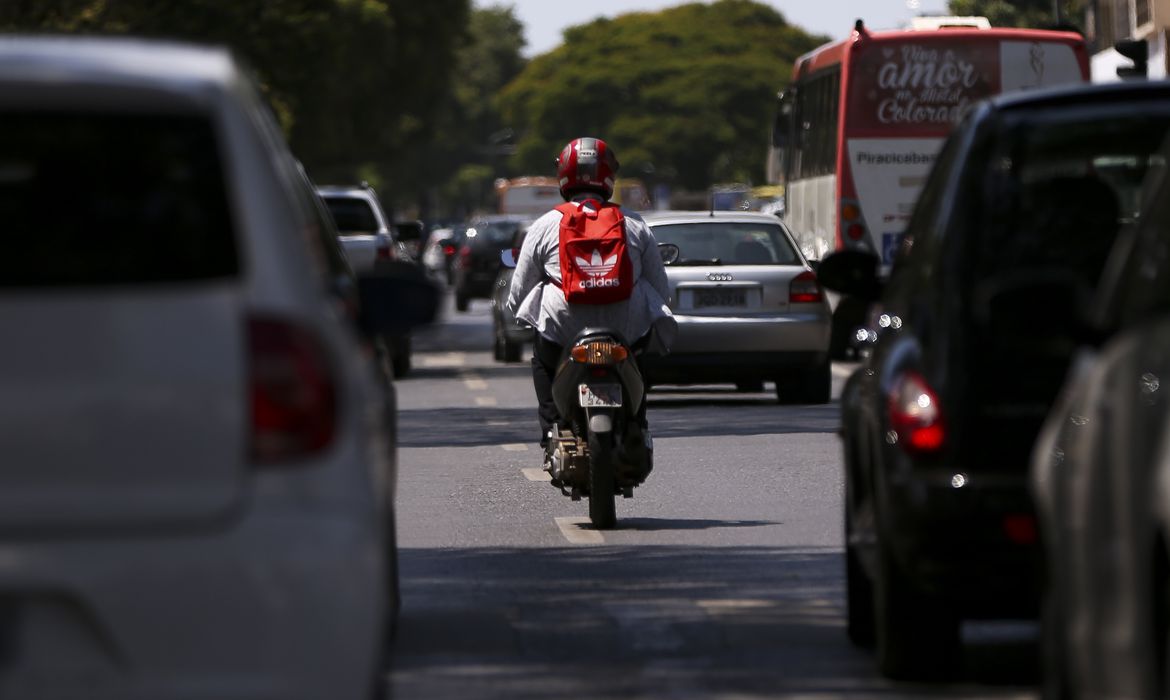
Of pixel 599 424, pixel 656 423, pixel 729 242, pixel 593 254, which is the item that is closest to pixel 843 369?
pixel 729 242

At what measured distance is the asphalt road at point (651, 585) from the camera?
7.80 metres

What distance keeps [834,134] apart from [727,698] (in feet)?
69.7

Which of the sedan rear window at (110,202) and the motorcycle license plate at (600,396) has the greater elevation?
the sedan rear window at (110,202)

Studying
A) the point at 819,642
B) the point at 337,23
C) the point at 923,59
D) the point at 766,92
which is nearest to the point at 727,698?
the point at 819,642

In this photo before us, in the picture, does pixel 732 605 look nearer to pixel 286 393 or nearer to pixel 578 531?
pixel 578 531

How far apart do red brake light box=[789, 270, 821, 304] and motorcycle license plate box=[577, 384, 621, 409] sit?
31.3 ft

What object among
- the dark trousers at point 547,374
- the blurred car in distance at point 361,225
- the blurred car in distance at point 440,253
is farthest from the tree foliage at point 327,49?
the dark trousers at point 547,374

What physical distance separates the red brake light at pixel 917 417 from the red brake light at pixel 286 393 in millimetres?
2157

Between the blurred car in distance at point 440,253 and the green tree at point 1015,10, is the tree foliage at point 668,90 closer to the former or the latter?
the blurred car in distance at point 440,253

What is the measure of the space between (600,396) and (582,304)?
48 cm

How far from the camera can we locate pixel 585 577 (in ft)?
33.5

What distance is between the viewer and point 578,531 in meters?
11.9

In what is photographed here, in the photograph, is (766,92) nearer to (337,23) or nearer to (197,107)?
(337,23)

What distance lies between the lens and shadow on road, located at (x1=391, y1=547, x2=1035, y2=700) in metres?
7.67
